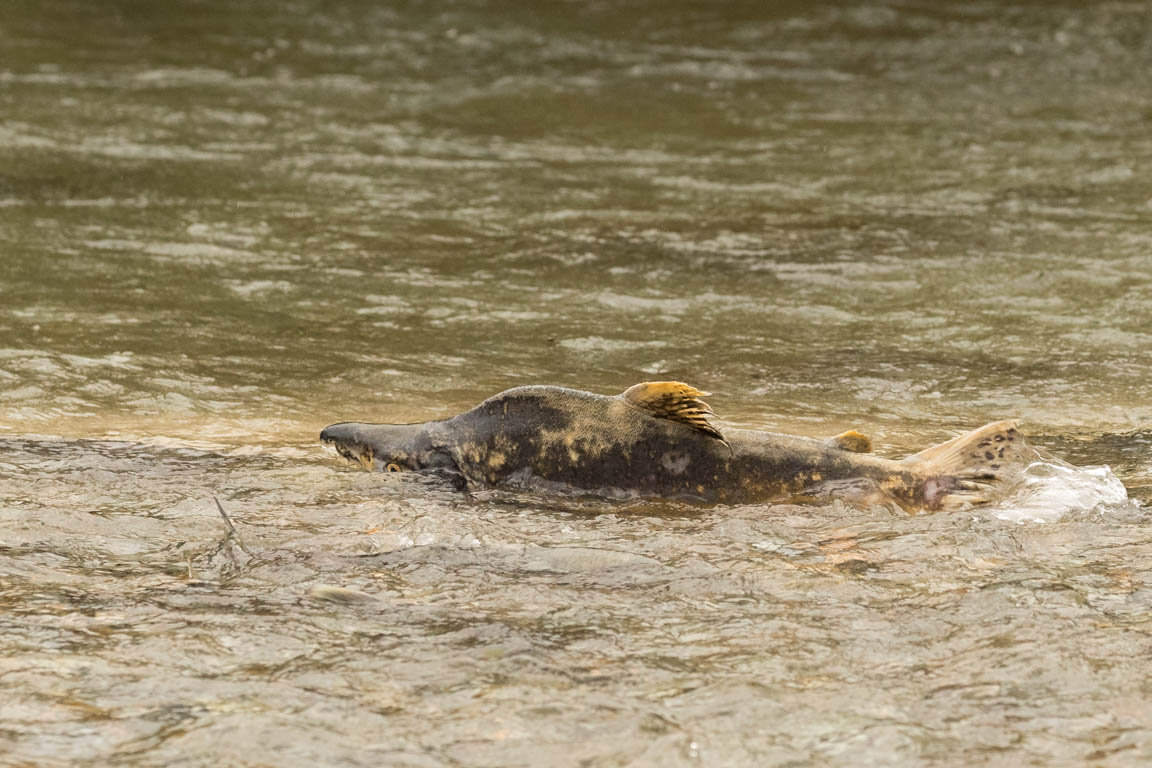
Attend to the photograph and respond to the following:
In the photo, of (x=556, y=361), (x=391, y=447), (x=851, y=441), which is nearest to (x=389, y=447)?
(x=391, y=447)

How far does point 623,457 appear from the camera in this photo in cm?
643

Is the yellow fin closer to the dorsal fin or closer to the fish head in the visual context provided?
the dorsal fin

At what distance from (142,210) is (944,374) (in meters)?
7.22

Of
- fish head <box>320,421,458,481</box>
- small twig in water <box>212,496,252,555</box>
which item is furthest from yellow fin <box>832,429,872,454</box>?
small twig in water <box>212,496,252,555</box>

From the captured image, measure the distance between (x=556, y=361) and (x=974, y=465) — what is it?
11.5 feet

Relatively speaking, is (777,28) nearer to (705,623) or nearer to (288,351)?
(288,351)

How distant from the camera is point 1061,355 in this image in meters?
9.54

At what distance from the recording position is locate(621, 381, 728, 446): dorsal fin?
20.6ft

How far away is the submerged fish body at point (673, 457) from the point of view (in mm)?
6281

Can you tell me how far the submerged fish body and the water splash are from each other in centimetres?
10

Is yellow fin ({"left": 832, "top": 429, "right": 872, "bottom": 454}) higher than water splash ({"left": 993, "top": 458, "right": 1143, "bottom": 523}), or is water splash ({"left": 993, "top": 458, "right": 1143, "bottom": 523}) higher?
yellow fin ({"left": 832, "top": 429, "right": 872, "bottom": 454})

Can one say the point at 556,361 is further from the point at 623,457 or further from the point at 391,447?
the point at 623,457

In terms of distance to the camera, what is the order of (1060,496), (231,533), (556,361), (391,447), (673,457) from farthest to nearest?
(556,361)
(391,447)
(673,457)
(1060,496)
(231,533)

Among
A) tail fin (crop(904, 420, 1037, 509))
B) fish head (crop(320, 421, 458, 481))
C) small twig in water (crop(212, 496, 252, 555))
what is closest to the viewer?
small twig in water (crop(212, 496, 252, 555))
